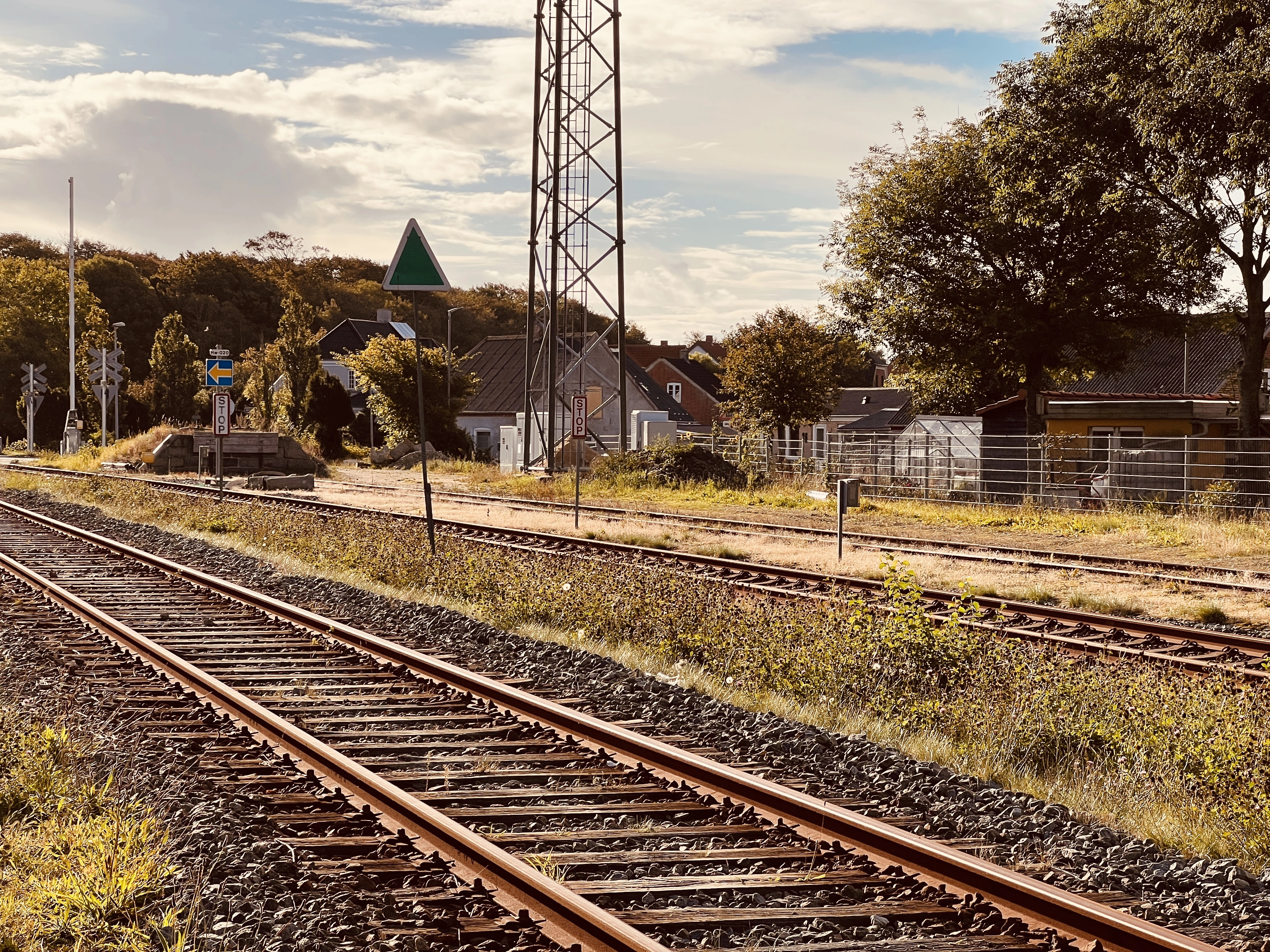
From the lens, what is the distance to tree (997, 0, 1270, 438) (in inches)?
1000

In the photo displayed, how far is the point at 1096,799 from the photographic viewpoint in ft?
22.7

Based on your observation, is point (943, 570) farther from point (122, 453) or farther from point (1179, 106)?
point (122, 453)

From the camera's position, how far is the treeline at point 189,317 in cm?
6681

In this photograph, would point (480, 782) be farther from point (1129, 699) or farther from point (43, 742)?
point (1129, 699)

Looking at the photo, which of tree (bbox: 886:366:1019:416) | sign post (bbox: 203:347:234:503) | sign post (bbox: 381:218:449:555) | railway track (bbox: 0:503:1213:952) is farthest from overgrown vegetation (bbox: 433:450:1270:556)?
railway track (bbox: 0:503:1213:952)

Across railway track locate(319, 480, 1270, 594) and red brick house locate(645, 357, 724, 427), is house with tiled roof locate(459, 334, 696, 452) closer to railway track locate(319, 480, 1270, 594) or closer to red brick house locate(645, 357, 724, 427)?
red brick house locate(645, 357, 724, 427)

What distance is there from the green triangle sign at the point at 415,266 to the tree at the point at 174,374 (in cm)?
5454

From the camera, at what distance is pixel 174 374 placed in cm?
6688

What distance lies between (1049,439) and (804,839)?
86.9 ft

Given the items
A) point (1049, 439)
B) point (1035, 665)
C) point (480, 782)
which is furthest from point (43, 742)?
point (1049, 439)

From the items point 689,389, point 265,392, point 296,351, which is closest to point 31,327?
point 265,392

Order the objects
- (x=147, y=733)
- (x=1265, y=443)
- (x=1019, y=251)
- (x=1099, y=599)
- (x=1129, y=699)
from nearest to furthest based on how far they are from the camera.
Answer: (x=147, y=733) < (x=1129, y=699) < (x=1099, y=599) < (x=1265, y=443) < (x=1019, y=251)

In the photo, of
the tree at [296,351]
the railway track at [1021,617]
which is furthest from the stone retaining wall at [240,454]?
the railway track at [1021,617]

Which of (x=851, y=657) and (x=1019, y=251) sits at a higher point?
(x=1019, y=251)
